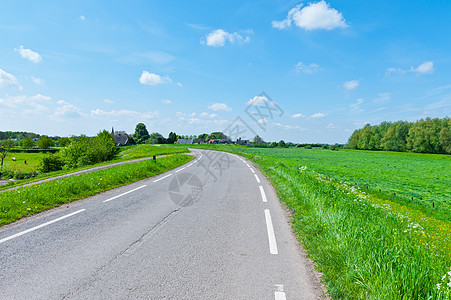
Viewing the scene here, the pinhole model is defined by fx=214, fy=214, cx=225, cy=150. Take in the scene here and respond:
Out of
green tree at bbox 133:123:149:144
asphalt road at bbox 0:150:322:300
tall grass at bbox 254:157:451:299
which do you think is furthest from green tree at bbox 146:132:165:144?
tall grass at bbox 254:157:451:299

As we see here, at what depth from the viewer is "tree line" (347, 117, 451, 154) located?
68.0 metres

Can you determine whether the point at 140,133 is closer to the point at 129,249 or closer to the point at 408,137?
the point at 408,137

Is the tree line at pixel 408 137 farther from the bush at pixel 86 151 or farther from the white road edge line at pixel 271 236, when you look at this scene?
the bush at pixel 86 151

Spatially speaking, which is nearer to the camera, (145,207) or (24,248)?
(24,248)

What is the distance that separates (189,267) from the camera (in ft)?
11.8

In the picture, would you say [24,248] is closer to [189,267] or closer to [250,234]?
[189,267]

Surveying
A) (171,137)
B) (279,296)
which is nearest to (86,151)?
(279,296)

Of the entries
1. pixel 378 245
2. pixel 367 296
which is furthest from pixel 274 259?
pixel 378 245

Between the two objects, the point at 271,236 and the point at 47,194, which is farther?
the point at 47,194

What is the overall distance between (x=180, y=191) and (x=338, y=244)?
277 inches

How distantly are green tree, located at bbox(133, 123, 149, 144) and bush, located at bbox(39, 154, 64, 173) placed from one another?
86.9 meters

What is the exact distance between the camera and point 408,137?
262 feet

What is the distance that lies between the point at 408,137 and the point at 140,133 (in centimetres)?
12547

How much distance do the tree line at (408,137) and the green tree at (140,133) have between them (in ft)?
386
